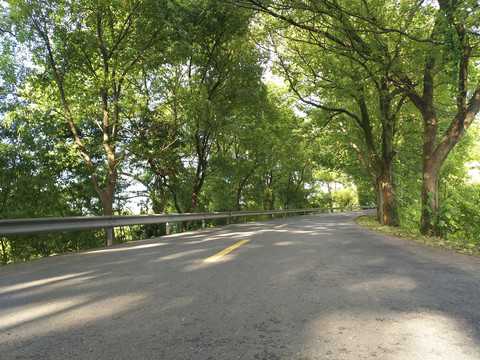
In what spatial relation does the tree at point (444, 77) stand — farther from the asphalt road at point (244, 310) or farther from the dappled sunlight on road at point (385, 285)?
the dappled sunlight on road at point (385, 285)

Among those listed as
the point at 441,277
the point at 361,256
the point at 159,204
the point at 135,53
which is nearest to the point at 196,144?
the point at 159,204

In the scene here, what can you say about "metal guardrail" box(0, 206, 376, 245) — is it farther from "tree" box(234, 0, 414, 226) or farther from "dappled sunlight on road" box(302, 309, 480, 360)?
"tree" box(234, 0, 414, 226)

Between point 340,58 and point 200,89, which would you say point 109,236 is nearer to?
point 200,89

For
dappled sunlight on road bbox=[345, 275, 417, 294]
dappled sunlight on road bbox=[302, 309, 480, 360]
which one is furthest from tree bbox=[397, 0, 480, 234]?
dappled sunlight on road bbox=[302, 309, 480, 360]

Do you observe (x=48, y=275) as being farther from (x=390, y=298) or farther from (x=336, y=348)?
(x=390, y=298)

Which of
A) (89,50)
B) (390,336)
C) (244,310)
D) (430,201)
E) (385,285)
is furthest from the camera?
(89,50)

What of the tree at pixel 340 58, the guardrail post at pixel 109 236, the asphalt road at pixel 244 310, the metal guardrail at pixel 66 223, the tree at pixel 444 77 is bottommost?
the asphalt road at pixel 244 310

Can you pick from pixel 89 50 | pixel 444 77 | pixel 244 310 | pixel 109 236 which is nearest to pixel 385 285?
pixel 244 310

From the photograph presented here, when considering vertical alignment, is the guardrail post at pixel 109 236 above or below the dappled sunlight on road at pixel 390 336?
above

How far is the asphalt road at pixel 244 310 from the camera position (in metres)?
2.04

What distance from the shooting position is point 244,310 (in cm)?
275

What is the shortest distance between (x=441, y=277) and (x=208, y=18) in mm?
13457

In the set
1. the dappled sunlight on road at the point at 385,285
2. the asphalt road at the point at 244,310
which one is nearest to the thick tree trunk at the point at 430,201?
the asphalt road at the point at 244,310

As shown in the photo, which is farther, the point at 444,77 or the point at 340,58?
the point at 340,58
